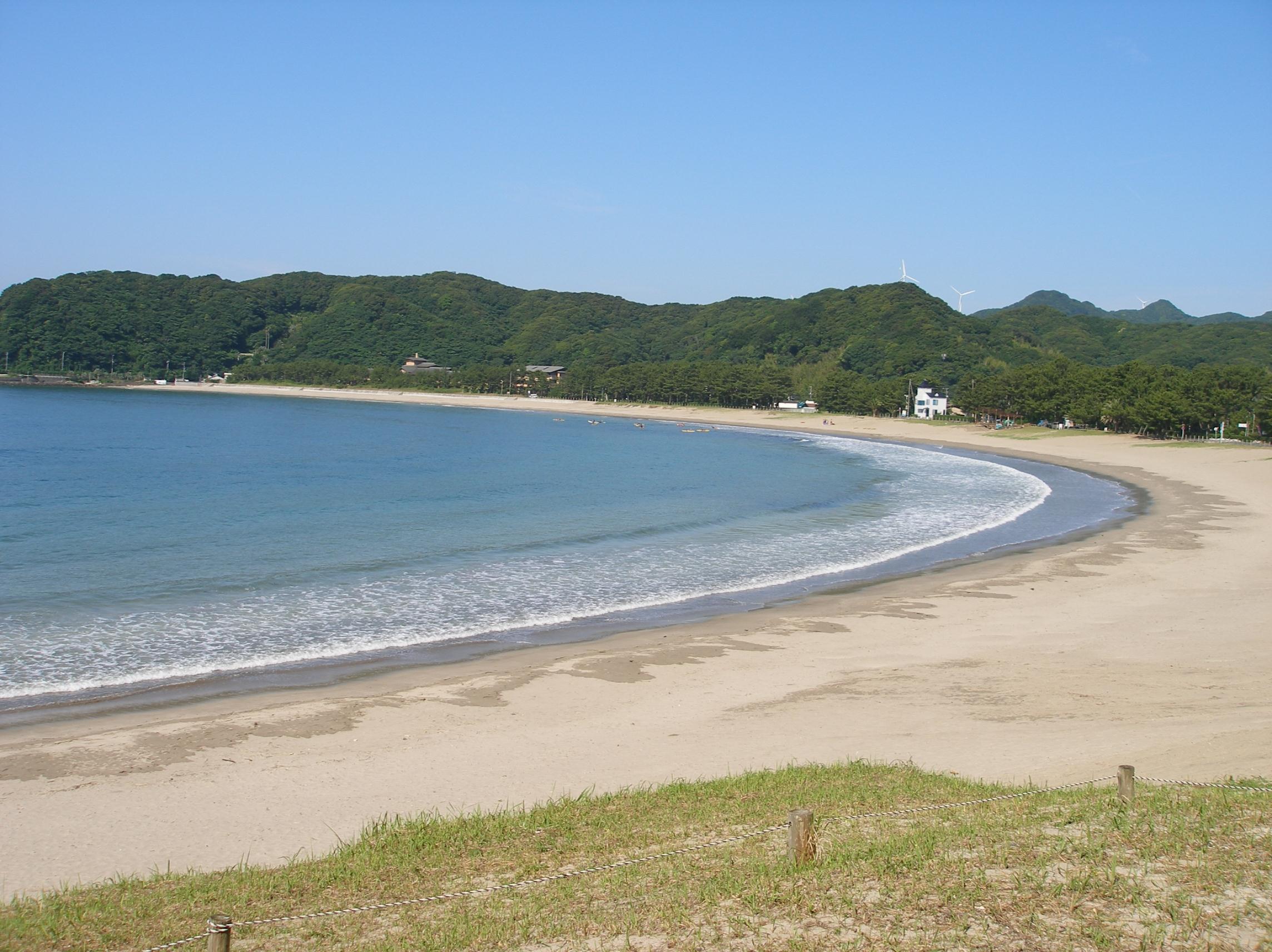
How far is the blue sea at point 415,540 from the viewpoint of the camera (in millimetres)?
17641

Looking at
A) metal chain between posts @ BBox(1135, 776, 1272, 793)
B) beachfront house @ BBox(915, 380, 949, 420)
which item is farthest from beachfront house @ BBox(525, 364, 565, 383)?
metal chain between posts @ BBox(1135, 776, 1272, 793)

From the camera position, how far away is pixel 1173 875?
20.9ft

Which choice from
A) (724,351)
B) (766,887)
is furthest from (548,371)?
(766,887)

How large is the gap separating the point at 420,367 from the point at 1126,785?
607 ft

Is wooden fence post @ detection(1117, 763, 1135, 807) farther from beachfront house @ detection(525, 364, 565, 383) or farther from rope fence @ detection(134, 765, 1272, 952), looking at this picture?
beachfront house @ detection(525, 364, 565, 383)

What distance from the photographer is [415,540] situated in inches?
1122

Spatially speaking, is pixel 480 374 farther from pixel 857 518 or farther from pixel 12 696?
pixel 12 696

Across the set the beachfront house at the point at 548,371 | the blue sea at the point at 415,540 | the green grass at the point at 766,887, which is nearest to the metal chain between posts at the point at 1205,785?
the green grass at the point at 766,887

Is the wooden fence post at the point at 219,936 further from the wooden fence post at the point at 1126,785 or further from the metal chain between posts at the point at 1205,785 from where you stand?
the metal chain between posts at the point at 1205,785

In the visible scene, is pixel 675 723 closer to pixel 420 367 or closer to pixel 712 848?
pixel 712 848

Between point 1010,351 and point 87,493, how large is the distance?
14228cm

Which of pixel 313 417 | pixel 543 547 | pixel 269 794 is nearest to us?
pixel 269 794

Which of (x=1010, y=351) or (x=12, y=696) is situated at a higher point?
(x=1010, y=351)

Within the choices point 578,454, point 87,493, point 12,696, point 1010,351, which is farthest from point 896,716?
point 1010,351
